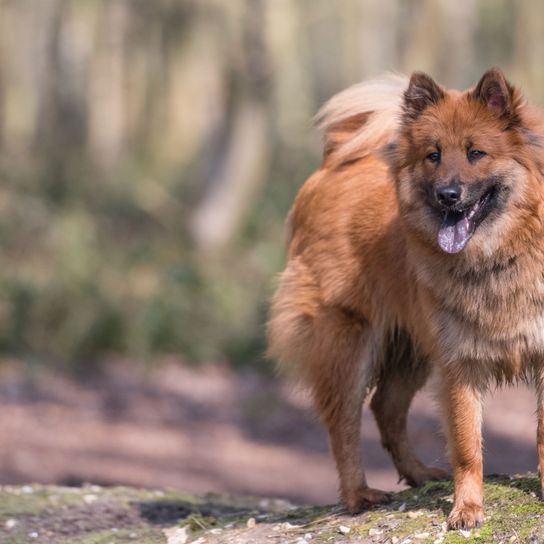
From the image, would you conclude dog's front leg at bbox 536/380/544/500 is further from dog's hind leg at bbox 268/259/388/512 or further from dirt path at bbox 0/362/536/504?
dirt path at bbox 0/362/536/504

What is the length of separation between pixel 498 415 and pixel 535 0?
779 inches

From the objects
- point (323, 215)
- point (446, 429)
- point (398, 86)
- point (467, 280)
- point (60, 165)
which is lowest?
point (446, 429)

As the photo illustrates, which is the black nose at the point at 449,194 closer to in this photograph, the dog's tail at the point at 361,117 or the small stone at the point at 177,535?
the dog's tail at the point at 361,117

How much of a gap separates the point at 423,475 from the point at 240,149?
440 inches

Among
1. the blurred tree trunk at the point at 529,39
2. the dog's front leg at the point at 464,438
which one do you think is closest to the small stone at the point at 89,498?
the dog's front leg at the point at 464,438

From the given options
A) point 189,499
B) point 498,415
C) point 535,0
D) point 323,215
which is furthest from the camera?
point 535,0

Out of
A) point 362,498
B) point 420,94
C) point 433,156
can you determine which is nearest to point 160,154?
point 362,498

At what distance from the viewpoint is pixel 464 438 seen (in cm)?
495

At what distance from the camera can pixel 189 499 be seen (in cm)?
701

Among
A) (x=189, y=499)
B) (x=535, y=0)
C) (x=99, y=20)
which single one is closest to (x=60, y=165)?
(x=99, y=20)

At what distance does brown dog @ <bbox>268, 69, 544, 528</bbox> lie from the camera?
477 centimetres

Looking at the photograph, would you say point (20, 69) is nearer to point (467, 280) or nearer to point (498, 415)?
point (498, 415)

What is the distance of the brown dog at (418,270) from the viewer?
4766 millimetres

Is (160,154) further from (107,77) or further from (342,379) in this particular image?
(342,379)
